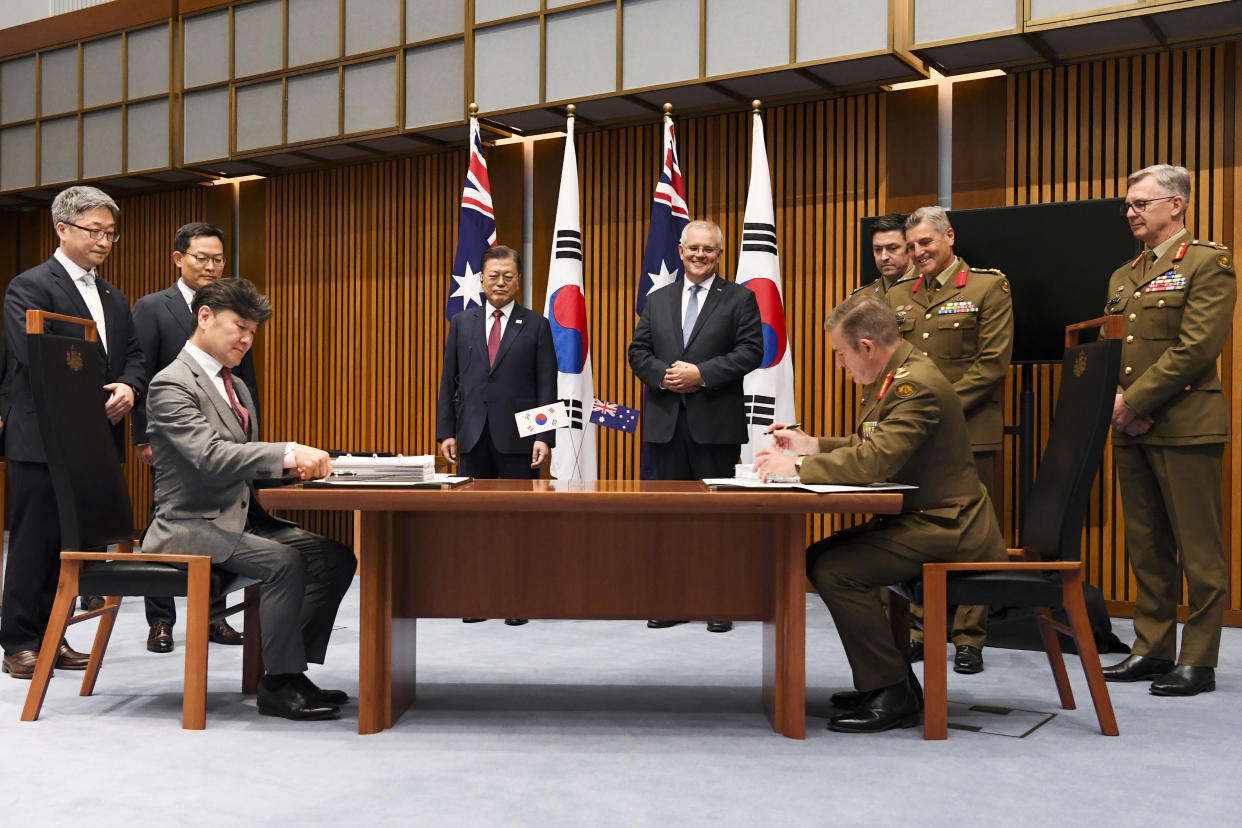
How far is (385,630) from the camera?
9.78 ft

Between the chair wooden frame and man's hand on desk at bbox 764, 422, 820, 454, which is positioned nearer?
the chair wooden frame

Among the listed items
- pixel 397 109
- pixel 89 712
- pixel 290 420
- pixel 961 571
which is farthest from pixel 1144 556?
pixel 290 420

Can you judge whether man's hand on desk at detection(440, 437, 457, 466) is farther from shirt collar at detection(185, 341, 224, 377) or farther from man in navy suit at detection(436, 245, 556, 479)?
shirt collar at detection(185, 341, 224, 377)

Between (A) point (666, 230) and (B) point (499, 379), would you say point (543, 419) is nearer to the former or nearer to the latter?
(B) point (499, 379)

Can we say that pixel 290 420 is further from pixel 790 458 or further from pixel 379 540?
pixel 790 458

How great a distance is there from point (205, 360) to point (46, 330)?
1141mm

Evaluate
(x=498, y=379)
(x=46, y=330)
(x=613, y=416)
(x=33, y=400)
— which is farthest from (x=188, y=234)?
(x=613, y=416)

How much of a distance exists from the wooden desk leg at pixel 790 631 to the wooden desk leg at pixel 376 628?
1086 millimetres

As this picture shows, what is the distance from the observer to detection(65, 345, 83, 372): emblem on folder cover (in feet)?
10.5

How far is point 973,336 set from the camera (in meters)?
4.14

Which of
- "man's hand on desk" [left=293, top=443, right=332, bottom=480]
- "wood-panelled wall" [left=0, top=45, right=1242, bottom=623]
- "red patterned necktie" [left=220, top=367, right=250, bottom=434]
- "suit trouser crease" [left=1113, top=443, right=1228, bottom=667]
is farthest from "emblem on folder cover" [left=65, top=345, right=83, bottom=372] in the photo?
"wood-panelled wall" [left=0, top=45, right=1242, bottom=623]

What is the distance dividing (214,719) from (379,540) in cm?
77

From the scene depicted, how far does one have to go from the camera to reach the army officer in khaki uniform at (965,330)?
4.05 meters

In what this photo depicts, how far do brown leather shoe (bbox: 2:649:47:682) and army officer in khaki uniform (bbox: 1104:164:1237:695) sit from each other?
3.70m
